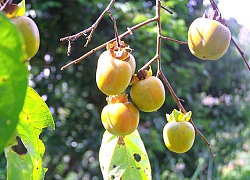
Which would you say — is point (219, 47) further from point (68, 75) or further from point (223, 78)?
point (223, 78)

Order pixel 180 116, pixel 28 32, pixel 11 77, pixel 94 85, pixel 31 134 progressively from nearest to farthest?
pixel 11 77, pixel 28 32, pixel 31 134, pixel 180 116, pixel 94 85

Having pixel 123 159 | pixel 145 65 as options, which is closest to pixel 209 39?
pixel 145 65

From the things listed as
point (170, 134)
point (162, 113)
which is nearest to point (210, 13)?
point (170, 134)

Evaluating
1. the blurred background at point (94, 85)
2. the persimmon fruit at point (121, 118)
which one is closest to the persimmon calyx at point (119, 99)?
the persimmon fruit at point (121, 118)

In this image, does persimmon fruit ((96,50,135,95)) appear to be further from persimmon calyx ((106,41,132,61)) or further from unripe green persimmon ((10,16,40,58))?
unripe green persimmon ((10,16,40,58))

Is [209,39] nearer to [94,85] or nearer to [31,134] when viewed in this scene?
[31,134]

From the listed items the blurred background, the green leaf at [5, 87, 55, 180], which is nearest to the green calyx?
the green leaf at [5, 87, 55, 180]
